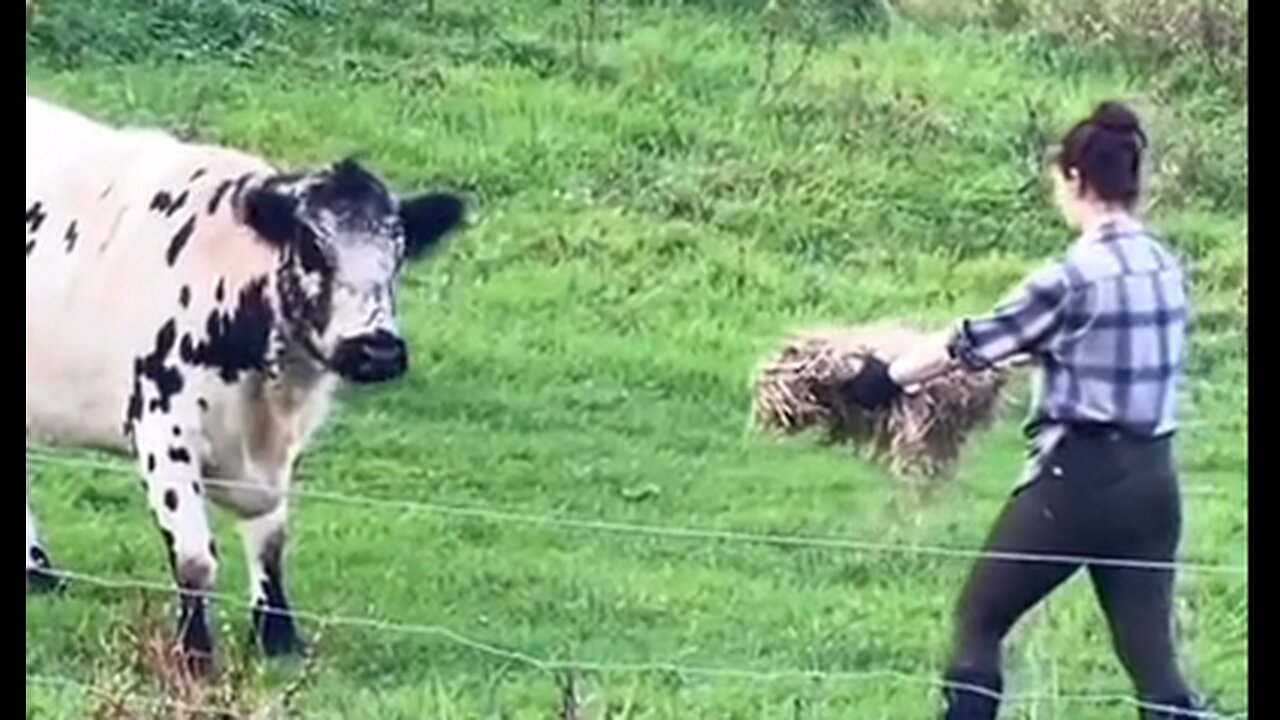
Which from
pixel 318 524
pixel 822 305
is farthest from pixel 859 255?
pixel 318 524

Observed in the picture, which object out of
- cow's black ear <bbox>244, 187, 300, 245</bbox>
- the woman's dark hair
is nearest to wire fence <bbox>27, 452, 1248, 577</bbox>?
cow's black ear <bbox>244, 187, 300, 245</bbox>

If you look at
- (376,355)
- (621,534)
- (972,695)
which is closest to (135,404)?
(376,355)

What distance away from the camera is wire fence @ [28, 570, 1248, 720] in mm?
4500

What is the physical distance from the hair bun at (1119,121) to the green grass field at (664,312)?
0.13 feet

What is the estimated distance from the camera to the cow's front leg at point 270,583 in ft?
15.3

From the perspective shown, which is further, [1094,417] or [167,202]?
[167,202]

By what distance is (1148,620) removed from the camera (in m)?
4.46

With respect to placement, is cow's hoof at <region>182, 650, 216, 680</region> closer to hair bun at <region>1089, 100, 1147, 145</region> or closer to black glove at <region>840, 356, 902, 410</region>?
black glove at <region>840, 356, 902, 410</region>

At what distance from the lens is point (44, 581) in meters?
4.76

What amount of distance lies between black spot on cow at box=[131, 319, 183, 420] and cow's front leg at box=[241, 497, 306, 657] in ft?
0.74

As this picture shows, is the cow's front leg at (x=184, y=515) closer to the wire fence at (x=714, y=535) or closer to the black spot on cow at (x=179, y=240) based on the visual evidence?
the wire fence at (x=714, y=535)

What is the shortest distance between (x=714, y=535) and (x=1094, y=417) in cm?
60

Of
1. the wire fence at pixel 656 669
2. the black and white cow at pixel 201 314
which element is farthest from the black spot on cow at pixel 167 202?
the wire fence at pixel 656 669

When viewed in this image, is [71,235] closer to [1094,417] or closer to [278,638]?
[278,638]
